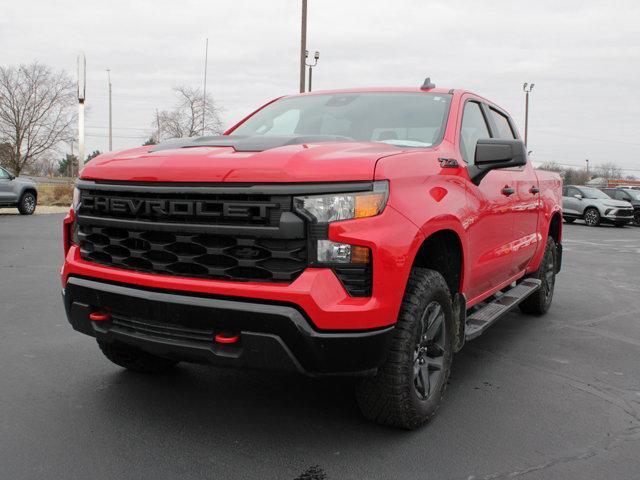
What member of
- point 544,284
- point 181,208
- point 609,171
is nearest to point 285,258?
point 181,208

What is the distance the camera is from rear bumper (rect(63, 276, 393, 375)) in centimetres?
264

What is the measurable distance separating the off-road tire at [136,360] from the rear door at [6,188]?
16.5 metres

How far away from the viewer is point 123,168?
3029 millimetres

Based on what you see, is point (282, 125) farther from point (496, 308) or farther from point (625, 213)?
point (625, 213)

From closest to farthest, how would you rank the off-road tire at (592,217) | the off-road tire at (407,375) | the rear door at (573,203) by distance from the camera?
the off-road tire at (407,375) < the off-road tire at (592,217) < the rear door at (573,203)

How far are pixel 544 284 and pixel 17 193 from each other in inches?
672

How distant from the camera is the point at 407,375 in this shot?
2.96m

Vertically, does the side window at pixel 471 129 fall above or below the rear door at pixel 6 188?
above

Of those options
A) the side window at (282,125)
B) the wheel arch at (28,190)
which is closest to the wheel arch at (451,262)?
the side window at (282,125)

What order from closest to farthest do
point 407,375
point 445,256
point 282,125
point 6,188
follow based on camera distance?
point 407,375
point 445,256
point 282,125
point 6,188

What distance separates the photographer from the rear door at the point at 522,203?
475 cm

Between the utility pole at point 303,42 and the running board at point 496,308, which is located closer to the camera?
the running board at point 496,308

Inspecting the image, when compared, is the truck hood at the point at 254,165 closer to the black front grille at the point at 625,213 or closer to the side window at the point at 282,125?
the side window at the point at 282,125

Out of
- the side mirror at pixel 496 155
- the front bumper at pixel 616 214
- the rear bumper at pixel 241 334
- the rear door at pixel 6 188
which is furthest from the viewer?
the front bumper at pixel 616 214
